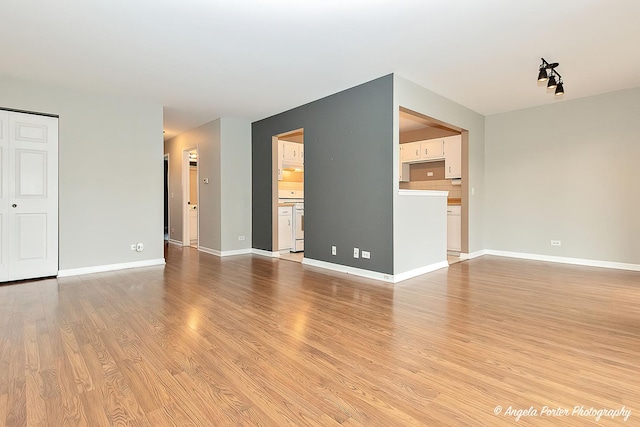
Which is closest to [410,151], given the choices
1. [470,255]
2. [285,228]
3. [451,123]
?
[451,123]

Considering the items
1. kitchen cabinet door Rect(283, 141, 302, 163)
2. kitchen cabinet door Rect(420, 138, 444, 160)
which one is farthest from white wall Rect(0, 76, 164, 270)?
kitchen cabinet door Rect(420, 138, 444, 160)

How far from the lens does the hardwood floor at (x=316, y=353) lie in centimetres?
159

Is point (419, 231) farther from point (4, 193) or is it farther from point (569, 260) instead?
point (4, 193)

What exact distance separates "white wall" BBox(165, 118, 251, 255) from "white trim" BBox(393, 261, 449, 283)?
3446 mm

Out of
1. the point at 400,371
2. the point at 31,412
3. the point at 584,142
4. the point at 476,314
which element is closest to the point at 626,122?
the point at 584,142

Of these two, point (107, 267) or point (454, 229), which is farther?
point (454, 229)

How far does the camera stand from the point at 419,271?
14.9ft

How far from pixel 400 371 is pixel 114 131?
16.9ft

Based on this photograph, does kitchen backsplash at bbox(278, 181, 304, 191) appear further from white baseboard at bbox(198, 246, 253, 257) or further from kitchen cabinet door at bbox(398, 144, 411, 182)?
kitchen cabinet door at bbox(398, 144, 411, 182)

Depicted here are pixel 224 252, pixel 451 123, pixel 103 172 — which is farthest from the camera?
pixel 224 252

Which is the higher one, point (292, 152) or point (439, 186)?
point (292, 152)

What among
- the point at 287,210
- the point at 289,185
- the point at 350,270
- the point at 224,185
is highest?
the point at 289,185

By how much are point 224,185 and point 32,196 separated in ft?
9.12

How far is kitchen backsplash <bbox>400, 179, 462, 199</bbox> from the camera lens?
22.0 ft
